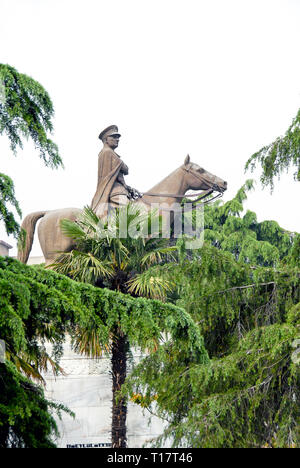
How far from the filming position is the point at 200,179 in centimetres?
1534

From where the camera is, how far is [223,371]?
670cm

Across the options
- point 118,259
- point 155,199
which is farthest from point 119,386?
point 155,199

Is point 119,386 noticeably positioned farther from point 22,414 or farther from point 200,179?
point 200,179

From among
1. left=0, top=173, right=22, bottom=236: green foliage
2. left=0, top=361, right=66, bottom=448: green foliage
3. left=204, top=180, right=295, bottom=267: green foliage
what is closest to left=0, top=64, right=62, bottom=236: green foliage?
left=0, top=173, right=22, bottom=236: green foliage

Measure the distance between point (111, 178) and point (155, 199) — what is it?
1.27 meters

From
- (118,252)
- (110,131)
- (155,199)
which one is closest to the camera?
(118,252)

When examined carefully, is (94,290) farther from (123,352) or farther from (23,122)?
(123,352)

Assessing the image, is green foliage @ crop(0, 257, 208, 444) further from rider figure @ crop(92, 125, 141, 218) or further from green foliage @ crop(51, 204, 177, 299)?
rider figure @ crop(92, 125, 141, 218)

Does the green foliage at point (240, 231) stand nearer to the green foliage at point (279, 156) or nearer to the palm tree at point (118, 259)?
the palm tree at point (118, 259)

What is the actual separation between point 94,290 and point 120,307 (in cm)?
25

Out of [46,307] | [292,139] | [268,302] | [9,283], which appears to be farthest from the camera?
[268,302]

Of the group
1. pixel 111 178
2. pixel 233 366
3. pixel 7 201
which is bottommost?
pixel 233 366

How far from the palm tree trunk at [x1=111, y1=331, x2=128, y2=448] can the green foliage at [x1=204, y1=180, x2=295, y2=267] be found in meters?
16.2

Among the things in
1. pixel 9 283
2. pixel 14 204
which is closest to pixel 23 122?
pixel 14 204
